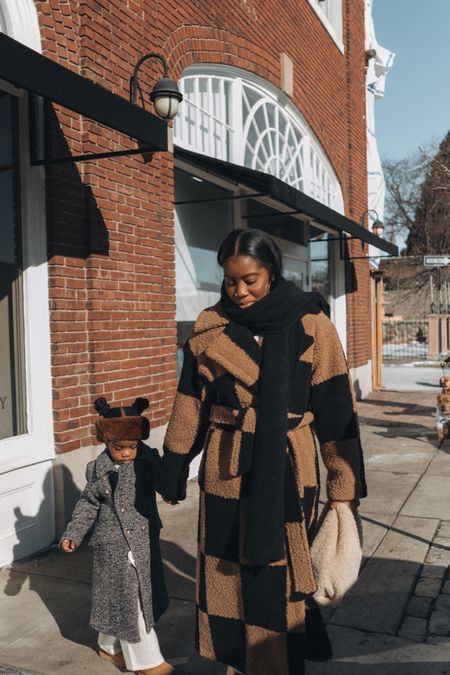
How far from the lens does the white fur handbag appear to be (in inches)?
94.6

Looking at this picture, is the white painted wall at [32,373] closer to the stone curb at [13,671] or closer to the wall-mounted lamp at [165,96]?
the wall-mounted lamp at [165,96]

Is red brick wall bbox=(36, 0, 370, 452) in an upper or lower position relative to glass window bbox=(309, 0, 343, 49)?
lower

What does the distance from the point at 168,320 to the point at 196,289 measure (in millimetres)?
1297

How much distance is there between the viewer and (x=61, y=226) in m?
4.66

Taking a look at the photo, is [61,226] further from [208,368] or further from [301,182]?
[301,182]

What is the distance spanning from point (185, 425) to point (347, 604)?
5.78 ft

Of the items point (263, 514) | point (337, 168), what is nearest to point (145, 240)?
point (263, 514)

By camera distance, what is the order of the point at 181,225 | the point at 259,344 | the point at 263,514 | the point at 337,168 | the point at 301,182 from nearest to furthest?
the point at 263,514
the point at 259,344
the point at 181,225
the point at 301,182
the point at 337,168

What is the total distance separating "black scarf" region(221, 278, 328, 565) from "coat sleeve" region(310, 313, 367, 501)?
13 centimetres

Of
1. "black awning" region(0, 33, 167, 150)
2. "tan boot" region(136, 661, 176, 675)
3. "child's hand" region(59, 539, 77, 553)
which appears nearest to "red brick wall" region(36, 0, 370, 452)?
"black awning" region(0, 33, 167, 150)

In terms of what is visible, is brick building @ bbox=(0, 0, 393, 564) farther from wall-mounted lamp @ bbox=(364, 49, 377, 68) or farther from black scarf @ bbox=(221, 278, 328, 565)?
wall-mounted lamp @ bbox=(364, 49, 377, 68)

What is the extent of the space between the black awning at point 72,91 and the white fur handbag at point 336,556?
2.51 metres

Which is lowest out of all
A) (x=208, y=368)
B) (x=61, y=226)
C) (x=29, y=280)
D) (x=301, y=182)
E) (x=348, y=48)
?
(x=208, y=368)

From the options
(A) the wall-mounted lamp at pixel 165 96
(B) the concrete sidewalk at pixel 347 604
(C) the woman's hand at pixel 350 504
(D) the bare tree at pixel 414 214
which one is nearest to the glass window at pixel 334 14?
(A) the wall-mounted lamp at pixel 165 96
